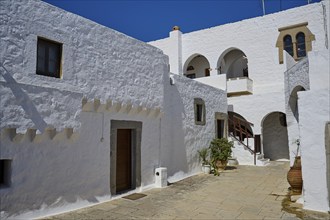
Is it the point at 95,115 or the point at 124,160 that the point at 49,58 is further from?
the point at 124,160

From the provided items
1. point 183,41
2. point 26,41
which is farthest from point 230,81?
point 26,41

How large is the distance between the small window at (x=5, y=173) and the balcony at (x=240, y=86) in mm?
14448

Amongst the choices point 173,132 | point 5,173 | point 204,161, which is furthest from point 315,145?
point 5,173

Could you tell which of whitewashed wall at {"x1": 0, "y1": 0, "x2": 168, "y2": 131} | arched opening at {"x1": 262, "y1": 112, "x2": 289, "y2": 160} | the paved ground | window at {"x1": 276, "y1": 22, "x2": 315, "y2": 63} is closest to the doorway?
the paved ground

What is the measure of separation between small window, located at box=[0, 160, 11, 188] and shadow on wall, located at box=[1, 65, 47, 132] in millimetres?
884

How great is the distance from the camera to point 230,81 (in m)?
17.4

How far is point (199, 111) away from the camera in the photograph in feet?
39.8

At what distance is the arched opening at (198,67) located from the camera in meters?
22.0

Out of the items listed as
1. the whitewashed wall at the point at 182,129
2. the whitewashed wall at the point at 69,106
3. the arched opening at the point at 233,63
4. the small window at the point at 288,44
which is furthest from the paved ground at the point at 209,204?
the arched opening at the point at 233,63

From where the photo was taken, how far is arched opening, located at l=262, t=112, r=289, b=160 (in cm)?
1641

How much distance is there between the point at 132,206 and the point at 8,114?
3.55m

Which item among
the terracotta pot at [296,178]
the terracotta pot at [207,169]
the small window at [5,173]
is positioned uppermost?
the small window at [5,173]

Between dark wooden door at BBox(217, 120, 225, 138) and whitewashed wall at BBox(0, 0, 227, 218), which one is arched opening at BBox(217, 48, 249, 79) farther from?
whitewashed wall at BBox(0, 0, 227, 218)

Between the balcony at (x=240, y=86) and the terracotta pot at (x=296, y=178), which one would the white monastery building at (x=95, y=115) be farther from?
the balcony at (x=240, y=86)
